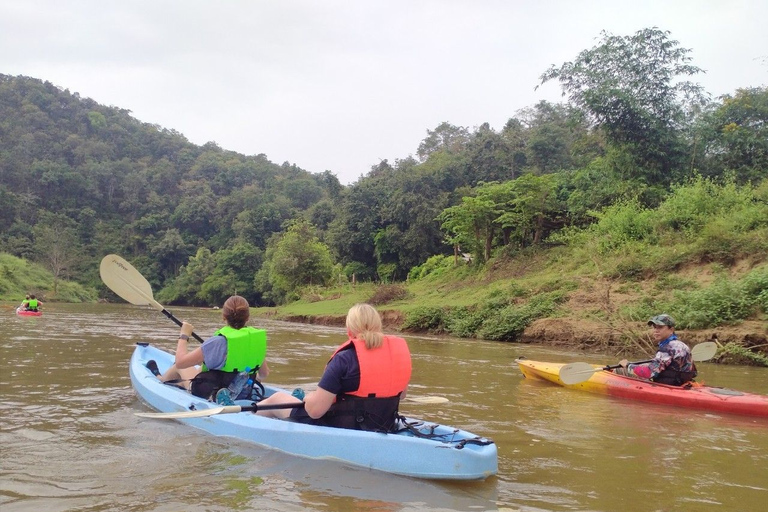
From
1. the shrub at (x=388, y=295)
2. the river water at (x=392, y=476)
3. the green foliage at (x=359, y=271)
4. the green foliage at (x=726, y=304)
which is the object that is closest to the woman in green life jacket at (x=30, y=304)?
the shrub at (x=388, y=295)

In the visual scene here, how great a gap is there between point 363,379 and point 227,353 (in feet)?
5.11

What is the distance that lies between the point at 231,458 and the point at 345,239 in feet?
106

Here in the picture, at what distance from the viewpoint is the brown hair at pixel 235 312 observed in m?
4.87

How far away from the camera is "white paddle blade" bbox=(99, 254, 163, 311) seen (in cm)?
728

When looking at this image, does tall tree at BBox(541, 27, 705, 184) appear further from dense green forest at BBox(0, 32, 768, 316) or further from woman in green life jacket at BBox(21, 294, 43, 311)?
woman in green life jacket at BBox(21, 294, 43, 311)

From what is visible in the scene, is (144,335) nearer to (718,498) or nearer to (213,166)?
(718,498)

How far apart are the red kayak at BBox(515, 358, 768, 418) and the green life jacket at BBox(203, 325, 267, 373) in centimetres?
442

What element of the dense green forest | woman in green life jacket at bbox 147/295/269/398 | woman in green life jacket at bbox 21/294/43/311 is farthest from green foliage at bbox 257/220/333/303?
woman in green life jacket at bbox 147/295/269/398

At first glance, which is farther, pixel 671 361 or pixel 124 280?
pixel 124 280

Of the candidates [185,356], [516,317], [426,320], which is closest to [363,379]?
[185,356]

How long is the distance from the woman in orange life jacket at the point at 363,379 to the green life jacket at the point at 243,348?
1100mm

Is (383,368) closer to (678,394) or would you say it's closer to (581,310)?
(678,394)

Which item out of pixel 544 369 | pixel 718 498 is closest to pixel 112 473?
pixel 718 498

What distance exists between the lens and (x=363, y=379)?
3918 millimetres
